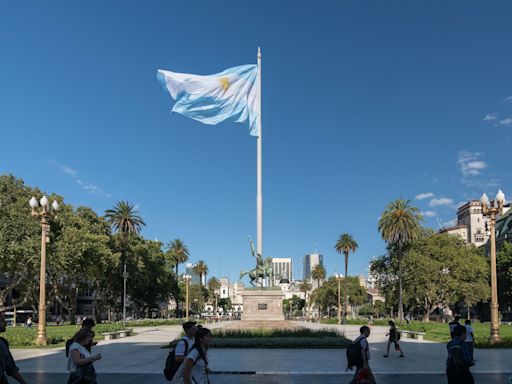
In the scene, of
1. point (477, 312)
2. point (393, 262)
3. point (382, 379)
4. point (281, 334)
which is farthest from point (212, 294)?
point (382, 379)

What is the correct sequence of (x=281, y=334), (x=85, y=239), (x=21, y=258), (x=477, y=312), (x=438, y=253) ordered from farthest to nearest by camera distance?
(x=477, y=312), (x=438, y=253), (x=85, y=239), (x=21, y=258), (x=281, y=334)

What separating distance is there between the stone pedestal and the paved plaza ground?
10.6 metres

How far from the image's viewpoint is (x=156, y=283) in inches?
3110

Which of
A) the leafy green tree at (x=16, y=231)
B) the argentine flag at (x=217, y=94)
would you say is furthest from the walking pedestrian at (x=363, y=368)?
the leafy green tree at (x=16, y=231)

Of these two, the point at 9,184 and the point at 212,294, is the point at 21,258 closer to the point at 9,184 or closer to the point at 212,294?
the point at 9,184

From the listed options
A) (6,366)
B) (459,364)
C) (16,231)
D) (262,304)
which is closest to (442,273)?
(262,304)

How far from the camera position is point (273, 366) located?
18.2m

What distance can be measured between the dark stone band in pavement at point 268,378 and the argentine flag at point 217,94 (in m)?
16.9

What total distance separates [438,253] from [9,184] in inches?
2122

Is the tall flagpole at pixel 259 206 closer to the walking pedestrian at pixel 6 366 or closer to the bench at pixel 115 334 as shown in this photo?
the bench at pixel 115 334

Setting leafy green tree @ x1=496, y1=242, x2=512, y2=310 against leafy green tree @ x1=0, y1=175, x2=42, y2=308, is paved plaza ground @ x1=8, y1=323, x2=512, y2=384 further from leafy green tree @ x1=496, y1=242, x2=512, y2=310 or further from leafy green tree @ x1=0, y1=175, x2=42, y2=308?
leafy green tree @ x1=496, y1=242, x2=512, y2=310

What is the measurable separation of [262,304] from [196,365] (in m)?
28.8

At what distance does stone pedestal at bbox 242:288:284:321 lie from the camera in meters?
35.2

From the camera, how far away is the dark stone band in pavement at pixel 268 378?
14.7 m
